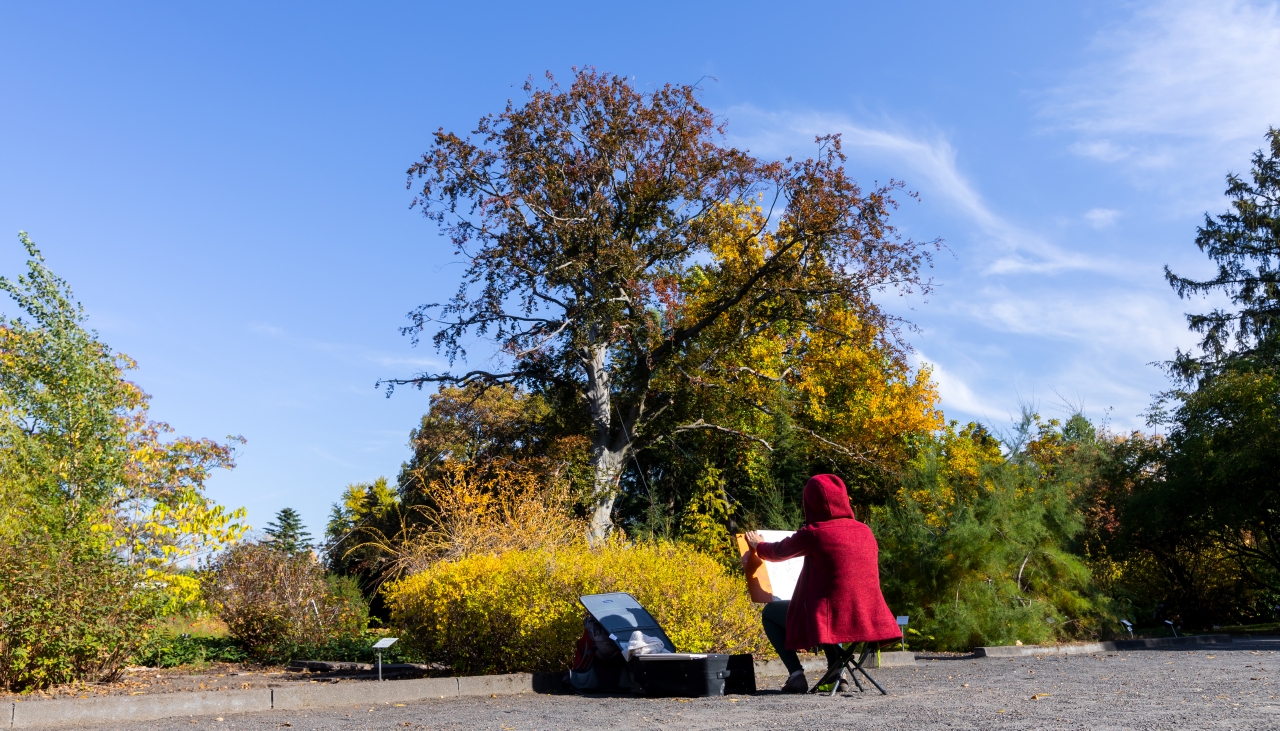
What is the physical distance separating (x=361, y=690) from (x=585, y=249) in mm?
13536

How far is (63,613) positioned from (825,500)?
658 cm

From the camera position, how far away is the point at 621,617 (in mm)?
8742

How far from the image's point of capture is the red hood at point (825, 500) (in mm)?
7672

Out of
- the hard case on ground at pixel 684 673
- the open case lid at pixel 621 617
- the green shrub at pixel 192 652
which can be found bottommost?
the hard case on ground at pixel 684 673

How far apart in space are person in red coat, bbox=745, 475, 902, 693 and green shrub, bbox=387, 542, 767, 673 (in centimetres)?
214

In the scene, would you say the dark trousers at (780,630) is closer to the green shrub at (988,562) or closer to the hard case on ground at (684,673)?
the hard case on ground at (684,673)

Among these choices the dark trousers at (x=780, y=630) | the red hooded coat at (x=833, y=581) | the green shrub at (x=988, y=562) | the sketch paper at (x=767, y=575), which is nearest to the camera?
the red hooded coat at (x=833, y=581)

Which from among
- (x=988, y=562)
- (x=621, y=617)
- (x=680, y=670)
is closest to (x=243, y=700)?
(x=621, y=617)

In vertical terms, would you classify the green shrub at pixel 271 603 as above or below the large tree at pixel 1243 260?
below

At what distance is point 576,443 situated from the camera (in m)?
21.0

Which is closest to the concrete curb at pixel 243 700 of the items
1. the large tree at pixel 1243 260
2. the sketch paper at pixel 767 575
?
the sketch paper at pixel 767 575

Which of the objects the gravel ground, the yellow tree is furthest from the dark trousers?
the yellow tree

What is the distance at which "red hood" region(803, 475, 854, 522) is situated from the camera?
302 inches

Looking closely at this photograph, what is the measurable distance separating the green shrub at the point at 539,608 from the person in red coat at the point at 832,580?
2138 millimetres
